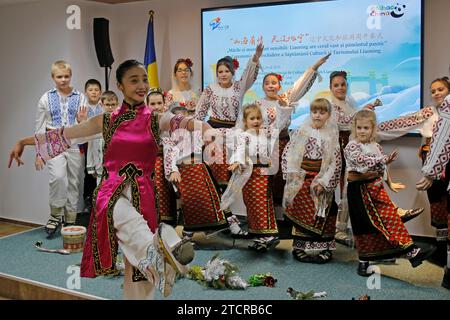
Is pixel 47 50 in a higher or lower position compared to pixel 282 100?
higher

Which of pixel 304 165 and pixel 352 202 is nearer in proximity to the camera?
pixel 352 202

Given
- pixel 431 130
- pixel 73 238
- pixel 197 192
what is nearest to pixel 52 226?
pixel 73 238

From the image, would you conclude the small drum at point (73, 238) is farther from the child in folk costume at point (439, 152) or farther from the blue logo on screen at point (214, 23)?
the child in folk costume at point (439, 152)

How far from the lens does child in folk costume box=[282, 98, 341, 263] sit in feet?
13.6

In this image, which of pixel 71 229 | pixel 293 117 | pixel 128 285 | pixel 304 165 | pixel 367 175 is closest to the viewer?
pixel 128 285

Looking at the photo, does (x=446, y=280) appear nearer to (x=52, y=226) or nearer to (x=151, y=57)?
(x=52, y=226)

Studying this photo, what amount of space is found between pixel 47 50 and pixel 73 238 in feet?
6.61

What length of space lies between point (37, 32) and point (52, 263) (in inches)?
96.4

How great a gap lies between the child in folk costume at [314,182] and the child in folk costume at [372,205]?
28cm

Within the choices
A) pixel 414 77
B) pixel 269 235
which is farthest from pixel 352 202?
pixel 414 77

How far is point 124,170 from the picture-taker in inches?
103

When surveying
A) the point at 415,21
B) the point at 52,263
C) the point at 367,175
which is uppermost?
the point at 415,21

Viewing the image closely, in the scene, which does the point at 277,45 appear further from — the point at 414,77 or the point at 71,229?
the point at 71,229

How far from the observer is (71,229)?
15.4 feet
